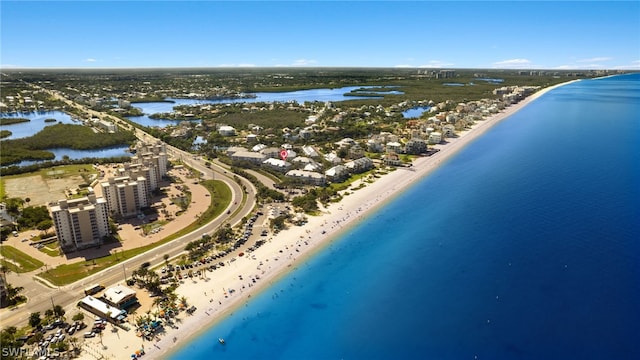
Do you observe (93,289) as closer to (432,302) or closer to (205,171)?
(432,302)

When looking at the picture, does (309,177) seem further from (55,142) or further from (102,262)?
(55,142)

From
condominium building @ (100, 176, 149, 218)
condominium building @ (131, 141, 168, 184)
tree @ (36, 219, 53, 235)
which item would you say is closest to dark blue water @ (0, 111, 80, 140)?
condominium building @ (131, 141, 168, 184)

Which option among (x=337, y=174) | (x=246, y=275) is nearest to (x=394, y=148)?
(x=337, y=174)

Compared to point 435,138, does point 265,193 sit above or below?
below

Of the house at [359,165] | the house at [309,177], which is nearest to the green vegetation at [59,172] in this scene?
the house at [309,177]

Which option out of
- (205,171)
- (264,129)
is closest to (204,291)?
(205,171)

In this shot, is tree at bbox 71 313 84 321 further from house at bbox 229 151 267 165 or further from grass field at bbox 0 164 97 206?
house at bbox 229 151 267 165
